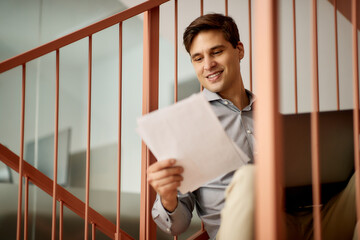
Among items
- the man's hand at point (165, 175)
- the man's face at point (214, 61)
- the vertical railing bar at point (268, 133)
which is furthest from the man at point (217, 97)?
the vertical railing bar at point (268, 133)

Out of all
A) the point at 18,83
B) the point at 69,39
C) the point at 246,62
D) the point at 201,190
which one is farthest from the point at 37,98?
the point at 201,190

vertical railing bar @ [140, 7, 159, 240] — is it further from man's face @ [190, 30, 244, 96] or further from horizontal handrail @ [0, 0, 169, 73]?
man's face @ [190, 30, 244, 96]

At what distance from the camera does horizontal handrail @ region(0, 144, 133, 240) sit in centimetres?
98

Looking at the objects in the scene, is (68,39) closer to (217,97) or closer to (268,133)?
(217,97)

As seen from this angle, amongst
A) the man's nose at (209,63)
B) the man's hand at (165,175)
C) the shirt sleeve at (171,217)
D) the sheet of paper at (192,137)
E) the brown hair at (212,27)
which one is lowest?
the shirt sleeve at (171,217)

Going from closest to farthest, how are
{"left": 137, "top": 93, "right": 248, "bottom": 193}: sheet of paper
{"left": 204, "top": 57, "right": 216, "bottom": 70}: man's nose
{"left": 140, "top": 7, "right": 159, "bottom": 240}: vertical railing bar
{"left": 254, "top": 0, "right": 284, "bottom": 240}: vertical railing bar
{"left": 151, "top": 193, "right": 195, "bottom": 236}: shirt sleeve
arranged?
{"left": 254, "top": 0, "right": 284, "bottom": 240}: vertical railing bar → {"left": 137, "top": 93, "right": 248, "bottom": 193}: sheet of paper → {"left": 151, "top": 193, "right": 195, "bottom": 236}: shirt sleeve → {"left": 140, "top": 7, "right": 159, "bottom": 240}: vertical railing bar → {"left": 204, "top": 57, "right": 216, "bottom": 70}: man's nose

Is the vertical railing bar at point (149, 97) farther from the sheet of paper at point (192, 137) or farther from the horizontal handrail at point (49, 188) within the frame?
the sheet of paper at point (192, 137)

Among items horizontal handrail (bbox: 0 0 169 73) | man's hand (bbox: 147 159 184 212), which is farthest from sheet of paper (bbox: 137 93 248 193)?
horizontal handrail (bbox: 0 0 169 73)

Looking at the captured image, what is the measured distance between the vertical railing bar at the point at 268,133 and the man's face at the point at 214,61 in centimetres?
65

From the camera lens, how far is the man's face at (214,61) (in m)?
1.10

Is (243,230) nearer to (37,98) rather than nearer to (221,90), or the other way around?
(221,90)

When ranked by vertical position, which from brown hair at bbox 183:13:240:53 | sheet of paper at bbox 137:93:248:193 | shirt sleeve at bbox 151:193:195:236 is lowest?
shirt sleeve at bbox 151:193:195:236

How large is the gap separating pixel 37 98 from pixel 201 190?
159cm

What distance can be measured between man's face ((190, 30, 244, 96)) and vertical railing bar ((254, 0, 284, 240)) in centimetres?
65
